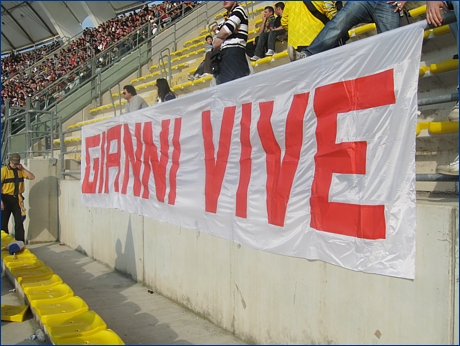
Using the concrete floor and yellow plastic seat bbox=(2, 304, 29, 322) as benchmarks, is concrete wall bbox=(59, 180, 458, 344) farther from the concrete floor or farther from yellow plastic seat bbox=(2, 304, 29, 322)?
yellow plastic seat bbox=(2, 304, 29, 322)

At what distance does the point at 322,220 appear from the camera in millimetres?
3059

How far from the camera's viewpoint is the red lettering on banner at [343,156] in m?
2.72

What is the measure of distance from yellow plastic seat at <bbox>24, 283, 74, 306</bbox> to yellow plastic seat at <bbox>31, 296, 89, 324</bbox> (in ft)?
0.39

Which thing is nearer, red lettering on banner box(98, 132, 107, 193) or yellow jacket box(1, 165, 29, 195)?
red lettering on banner box(98, 132, 107, 193)

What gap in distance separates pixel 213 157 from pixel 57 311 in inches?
77.8

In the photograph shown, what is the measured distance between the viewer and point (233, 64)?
5410mm

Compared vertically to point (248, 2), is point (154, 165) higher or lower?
lower

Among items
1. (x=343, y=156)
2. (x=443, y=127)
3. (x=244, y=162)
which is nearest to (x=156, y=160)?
(x=244, y=162)

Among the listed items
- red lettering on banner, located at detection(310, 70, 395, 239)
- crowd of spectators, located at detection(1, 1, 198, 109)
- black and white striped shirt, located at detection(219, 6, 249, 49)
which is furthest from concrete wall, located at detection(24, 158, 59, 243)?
red lettering on banner, located at detection(310, 70, 395, 239)

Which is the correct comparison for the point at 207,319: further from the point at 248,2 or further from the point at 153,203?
the point at 248,2

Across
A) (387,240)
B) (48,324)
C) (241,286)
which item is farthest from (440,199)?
(48,324)

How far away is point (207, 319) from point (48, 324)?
4.83 feet

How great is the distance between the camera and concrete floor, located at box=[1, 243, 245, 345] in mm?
4270

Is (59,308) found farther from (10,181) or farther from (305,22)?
(10,181)
